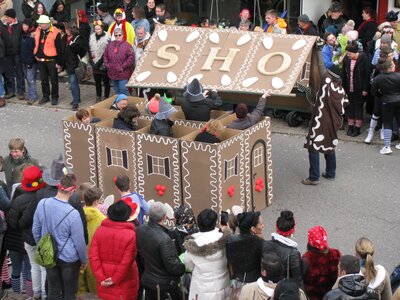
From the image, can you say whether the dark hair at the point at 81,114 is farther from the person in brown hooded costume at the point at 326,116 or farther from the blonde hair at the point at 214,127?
the person in brown hooded costume at the point at 326,116

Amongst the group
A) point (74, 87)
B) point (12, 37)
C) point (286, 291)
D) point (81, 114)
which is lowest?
point (74, 87)

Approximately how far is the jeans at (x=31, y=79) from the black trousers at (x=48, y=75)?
0.23m

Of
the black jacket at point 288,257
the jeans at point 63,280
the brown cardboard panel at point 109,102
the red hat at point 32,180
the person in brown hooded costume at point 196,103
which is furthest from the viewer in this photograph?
the brown cardboard panel at point 109,102

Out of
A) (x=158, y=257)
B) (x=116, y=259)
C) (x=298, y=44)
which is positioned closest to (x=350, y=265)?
(x=158, y=257)

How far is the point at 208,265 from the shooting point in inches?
291

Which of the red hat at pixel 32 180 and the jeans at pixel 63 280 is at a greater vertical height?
the red hat at pixel 32 180

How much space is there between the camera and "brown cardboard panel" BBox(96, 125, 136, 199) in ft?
35.5

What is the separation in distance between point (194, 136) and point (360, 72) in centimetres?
400

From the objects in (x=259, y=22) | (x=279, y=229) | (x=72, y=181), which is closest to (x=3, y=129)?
(x=259, y=22)

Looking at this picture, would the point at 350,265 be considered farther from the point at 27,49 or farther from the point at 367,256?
the point at 27,49

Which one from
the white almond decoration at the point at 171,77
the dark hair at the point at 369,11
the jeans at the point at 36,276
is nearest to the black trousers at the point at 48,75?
the white almond decoration at the point at 171,77

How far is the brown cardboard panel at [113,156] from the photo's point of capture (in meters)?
10.8

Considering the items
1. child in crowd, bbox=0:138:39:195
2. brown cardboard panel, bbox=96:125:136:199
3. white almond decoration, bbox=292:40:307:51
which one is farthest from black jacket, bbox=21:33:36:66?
child in crowd, bbox=0:138:39:195

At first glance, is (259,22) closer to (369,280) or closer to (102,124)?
(102,124)
